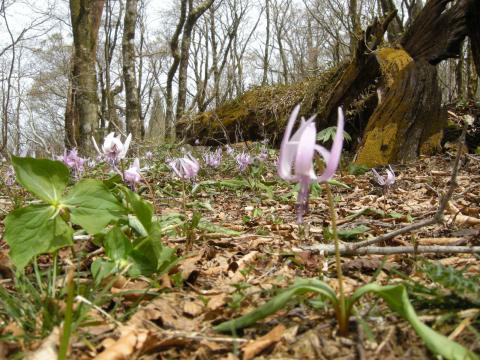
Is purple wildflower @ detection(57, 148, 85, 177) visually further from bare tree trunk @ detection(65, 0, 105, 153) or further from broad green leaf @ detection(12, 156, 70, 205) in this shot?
bare tree trunk @ detection(65, 0, 105, 153)

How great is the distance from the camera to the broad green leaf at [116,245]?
149cm

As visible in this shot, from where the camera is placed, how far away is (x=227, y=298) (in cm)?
136

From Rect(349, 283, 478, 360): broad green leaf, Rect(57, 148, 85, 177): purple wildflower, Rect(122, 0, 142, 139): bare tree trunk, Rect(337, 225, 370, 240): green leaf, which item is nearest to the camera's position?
Rect(349, 283, 478, 360): broad green leaf

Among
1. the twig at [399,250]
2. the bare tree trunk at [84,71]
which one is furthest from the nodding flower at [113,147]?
the bare tree trunk at [84,71]

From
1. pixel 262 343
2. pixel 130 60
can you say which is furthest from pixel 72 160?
pixel 130 60

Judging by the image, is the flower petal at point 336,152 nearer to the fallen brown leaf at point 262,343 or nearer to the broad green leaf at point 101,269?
the fallen brown leaf at point 262,343

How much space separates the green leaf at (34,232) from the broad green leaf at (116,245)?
150mm

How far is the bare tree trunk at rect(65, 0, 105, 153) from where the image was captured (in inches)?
403

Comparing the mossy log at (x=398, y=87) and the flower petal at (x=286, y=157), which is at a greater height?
the mossy log at (x=398, y=87)

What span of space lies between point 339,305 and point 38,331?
2.61 ft

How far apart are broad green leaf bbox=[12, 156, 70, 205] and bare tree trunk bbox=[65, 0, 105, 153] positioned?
8.81 m

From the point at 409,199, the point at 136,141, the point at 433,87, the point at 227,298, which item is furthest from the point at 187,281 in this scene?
the point at 136,141

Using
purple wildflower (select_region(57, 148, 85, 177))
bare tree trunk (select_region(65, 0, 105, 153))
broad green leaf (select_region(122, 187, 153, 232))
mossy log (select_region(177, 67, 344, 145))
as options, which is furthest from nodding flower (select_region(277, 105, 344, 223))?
bare tree trunk (select_region(65, 0, 105, 153))

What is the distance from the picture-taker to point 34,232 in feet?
4.53
